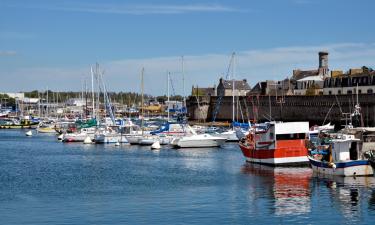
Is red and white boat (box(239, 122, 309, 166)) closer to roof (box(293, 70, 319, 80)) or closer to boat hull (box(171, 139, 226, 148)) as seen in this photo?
boat hull (box(171, 139, 226, 148))

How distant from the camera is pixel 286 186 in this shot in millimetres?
48031

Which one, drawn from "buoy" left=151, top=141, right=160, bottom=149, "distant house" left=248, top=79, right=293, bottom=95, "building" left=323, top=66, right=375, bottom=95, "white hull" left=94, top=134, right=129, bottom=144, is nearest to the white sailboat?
"buoy" left=151, top=141, right=160, bottom=149

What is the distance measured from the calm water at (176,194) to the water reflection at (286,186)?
0.18ft

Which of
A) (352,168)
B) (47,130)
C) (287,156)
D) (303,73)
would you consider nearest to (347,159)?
(352,168)

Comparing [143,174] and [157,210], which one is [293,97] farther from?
[157,210]

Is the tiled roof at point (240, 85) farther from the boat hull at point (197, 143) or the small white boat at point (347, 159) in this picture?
the small white boat at point (347, 159)

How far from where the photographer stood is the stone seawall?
121062 millimetres

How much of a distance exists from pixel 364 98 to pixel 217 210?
88.4 metres

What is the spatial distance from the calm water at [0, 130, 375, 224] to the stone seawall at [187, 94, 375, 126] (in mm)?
46285

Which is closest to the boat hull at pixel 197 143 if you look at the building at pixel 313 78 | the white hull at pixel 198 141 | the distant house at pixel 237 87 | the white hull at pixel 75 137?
the white hull at pixel 198 141

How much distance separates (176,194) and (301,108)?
101322 mm

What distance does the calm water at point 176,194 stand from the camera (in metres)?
36.7

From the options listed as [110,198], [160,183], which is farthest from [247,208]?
[160,183]

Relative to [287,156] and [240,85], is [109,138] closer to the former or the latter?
[287,156]
